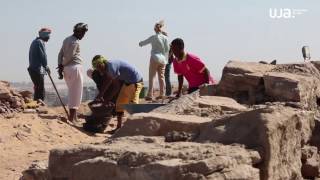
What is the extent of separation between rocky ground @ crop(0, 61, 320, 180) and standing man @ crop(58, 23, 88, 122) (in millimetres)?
3051

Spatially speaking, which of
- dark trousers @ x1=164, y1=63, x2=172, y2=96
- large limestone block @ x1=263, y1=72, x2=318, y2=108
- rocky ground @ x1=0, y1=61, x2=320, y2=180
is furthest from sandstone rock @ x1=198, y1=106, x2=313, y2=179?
dark trousers @ x1=164, y1=63, x2=172, y2=96

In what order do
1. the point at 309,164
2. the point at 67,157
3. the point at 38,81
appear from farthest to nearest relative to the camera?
the point at 38,81 → the point at 309,164 → the point at 67,157

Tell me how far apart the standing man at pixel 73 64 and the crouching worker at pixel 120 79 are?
2.24ft

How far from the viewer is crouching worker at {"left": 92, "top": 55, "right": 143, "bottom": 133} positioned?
8.03 metres

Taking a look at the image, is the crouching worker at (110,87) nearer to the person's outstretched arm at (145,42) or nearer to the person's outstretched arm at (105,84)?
the person's outstretched arm at (105,84)

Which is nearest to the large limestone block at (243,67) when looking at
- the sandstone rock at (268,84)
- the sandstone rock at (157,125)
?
the sandstone rock at (268,84)

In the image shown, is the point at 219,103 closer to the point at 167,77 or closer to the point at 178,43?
the point at 178,43

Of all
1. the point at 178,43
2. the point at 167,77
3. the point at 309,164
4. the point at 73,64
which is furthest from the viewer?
the point at 167,77

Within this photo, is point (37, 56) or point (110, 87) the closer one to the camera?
point (110, 87)

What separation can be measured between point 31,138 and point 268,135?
4.67 metres

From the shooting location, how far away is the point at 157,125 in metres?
4.16

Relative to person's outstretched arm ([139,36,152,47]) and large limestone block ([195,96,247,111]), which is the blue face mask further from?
large limestone block ([195,96,247,111])

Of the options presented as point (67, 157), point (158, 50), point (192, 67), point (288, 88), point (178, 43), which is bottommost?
point (67, 157)

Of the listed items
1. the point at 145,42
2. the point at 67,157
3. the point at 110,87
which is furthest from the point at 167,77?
the point at 67,157
